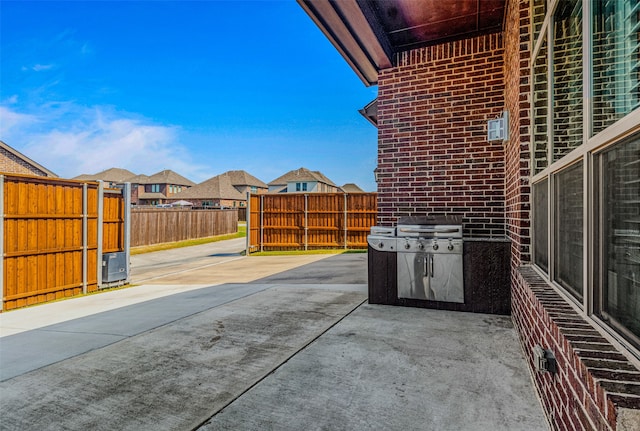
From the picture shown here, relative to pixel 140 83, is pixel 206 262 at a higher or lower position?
lower

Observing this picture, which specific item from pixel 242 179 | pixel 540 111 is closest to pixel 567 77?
pixel 540 111

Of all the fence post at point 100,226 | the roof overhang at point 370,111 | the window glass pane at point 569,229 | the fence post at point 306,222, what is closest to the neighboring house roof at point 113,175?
the fence post at point 306,222

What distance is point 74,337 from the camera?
3801 millimetres

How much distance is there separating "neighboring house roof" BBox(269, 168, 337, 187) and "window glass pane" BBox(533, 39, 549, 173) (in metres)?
40.8

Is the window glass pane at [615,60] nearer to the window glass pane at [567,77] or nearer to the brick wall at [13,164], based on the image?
the window glass pane at [567,77]

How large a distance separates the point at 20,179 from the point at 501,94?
7.48 meters

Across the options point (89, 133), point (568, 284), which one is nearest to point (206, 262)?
point (568, 284)

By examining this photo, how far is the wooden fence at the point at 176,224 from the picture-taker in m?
16.3

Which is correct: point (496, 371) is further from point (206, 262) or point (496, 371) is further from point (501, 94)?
point (206, 262)

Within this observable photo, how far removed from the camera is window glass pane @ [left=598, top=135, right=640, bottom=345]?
1.18 meters

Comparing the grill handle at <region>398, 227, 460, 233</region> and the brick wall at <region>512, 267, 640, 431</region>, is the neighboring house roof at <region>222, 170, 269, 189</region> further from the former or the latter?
the brick wall at <region>512, 267, 640, 431</region>

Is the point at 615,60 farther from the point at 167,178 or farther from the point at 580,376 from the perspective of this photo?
the point at 167,178

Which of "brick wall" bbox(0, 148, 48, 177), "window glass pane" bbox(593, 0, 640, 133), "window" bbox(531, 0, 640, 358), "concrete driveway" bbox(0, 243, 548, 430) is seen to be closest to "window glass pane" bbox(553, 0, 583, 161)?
"window" bbox(531, 0, 640, 358)

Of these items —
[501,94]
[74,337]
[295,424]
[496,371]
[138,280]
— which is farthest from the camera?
[138,280]
